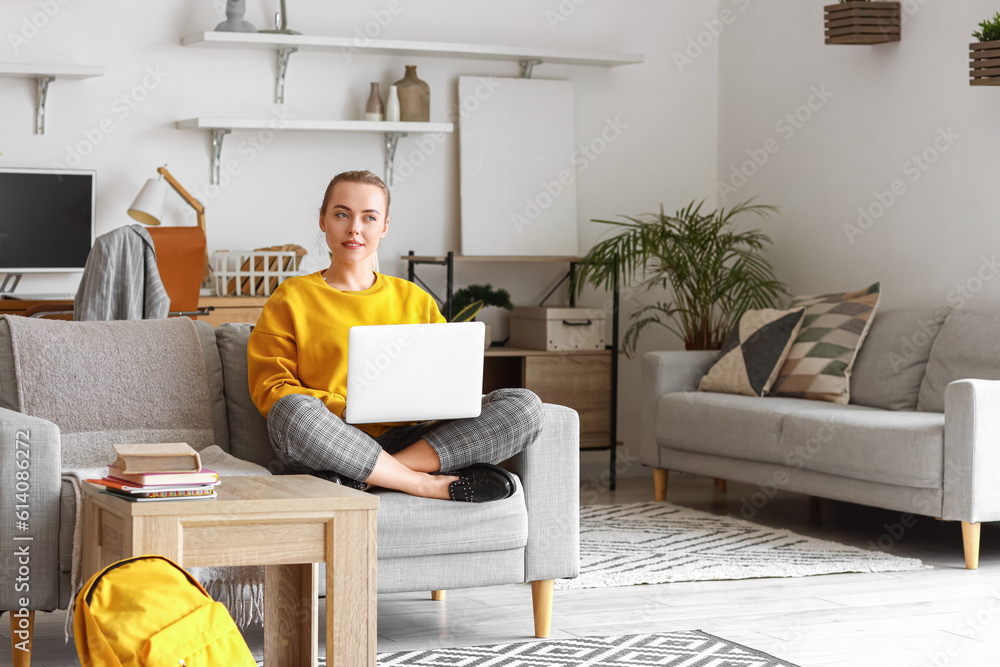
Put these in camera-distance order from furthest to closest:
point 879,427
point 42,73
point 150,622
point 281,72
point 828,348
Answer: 1. point 281,72
2. point 42,73
3. point 828,348
4. point 879,427
5. point 150,622

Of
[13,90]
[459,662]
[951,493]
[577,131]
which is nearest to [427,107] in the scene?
[577,131]

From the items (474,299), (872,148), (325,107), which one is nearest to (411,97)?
(325,107)

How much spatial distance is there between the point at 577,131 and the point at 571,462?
3051mm

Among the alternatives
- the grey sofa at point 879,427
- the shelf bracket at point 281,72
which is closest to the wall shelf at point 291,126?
the shelf bracket at point 281,72

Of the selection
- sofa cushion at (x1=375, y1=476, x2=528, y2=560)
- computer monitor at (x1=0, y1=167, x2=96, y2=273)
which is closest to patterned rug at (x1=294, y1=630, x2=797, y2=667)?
sofa cushion at (x1=375, y1=476, x2=528, y2=560)

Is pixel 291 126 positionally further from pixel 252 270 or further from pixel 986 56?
pixel 986 56

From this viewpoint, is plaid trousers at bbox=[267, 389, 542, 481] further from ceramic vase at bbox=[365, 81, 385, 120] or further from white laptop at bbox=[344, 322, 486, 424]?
ceramic vase at bbox=[365, 81, 385, 120]

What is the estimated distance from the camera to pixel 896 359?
427 cm

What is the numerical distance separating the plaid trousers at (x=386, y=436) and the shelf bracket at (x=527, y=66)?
9.51 ft

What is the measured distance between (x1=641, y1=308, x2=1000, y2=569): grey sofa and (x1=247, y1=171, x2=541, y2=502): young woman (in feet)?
4.86

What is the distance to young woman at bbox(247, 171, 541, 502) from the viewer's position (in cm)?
254

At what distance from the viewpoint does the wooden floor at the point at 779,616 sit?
2717 millimetres

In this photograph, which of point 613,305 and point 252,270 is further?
point 613,305

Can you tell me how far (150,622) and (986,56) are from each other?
331 cm
